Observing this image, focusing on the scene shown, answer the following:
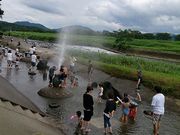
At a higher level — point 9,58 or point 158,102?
point 158,102

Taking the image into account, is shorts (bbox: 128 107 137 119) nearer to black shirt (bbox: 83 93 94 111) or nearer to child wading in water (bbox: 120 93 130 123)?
child wading in water (bbox: 120 93 130 123)

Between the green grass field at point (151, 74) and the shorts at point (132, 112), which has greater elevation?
the green grass field at point (151, 74)

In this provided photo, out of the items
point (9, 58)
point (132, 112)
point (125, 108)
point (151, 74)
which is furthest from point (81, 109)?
point (9, 58)

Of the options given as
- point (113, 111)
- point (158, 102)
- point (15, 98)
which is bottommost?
point (15, 98)

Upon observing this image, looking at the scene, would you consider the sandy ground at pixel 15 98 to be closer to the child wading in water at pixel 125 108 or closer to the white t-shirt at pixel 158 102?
the child wading in water at pixel 125 108

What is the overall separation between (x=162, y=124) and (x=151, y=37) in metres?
141

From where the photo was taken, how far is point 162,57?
77.6 meters

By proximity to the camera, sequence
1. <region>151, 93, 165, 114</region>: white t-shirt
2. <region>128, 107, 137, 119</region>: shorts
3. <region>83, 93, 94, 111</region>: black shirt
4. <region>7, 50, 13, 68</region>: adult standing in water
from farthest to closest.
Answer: <region>7, 50, 13, 68</region>: adult standing in water, <region>128, 107, 137, 119</region>: shorts, <region>151, 93, 165, 114</region>: white t-shirt, <region>83, 93, 94, 111</region>: black shirt

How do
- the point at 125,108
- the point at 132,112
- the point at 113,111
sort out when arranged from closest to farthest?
the point at 113,111
the point at 125,108
the point at 132,112

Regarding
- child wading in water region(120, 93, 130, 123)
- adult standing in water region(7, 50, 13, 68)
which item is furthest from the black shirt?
adult standing in water region(7, 50, 13, 68)

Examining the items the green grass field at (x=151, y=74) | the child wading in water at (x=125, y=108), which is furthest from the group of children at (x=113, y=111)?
the green grass field at (x=151, y=74)

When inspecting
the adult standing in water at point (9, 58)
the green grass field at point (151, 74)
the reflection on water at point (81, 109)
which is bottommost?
the reflection on water at point (81, 109)

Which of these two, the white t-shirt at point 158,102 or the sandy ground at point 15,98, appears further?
the sandy ground at point 15,98

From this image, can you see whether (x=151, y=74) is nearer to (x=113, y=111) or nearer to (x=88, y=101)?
(x=113, y=111)
